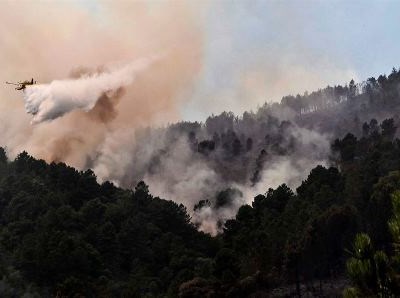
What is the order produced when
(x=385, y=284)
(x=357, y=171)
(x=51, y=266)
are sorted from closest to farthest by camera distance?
(x=385, y=284)
(x=51, y=266)
(x=357, y=171)

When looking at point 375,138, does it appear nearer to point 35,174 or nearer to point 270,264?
point 270,264

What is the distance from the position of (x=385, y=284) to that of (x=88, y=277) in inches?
3219

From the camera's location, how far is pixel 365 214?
94188mm

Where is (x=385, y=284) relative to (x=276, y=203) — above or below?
below

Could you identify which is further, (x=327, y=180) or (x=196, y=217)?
(x=196, y=217)

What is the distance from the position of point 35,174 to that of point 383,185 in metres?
105

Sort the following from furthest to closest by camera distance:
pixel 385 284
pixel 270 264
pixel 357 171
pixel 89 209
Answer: pixel 89 209 → pixel 357 171 → pixel 270 264 → pixel 385 284

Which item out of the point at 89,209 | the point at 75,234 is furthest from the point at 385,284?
the point at 89,209

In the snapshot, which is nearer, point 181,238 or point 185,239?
point 181,238

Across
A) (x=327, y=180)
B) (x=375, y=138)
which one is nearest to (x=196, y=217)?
(x=375, y=138)

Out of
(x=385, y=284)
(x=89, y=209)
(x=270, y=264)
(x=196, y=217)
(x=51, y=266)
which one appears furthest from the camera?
(x=196, y=217)

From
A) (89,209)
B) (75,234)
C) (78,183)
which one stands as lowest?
(75,234)

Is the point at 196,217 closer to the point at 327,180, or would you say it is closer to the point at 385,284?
the point at 327,180

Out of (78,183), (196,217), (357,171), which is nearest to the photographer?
(357,171)
